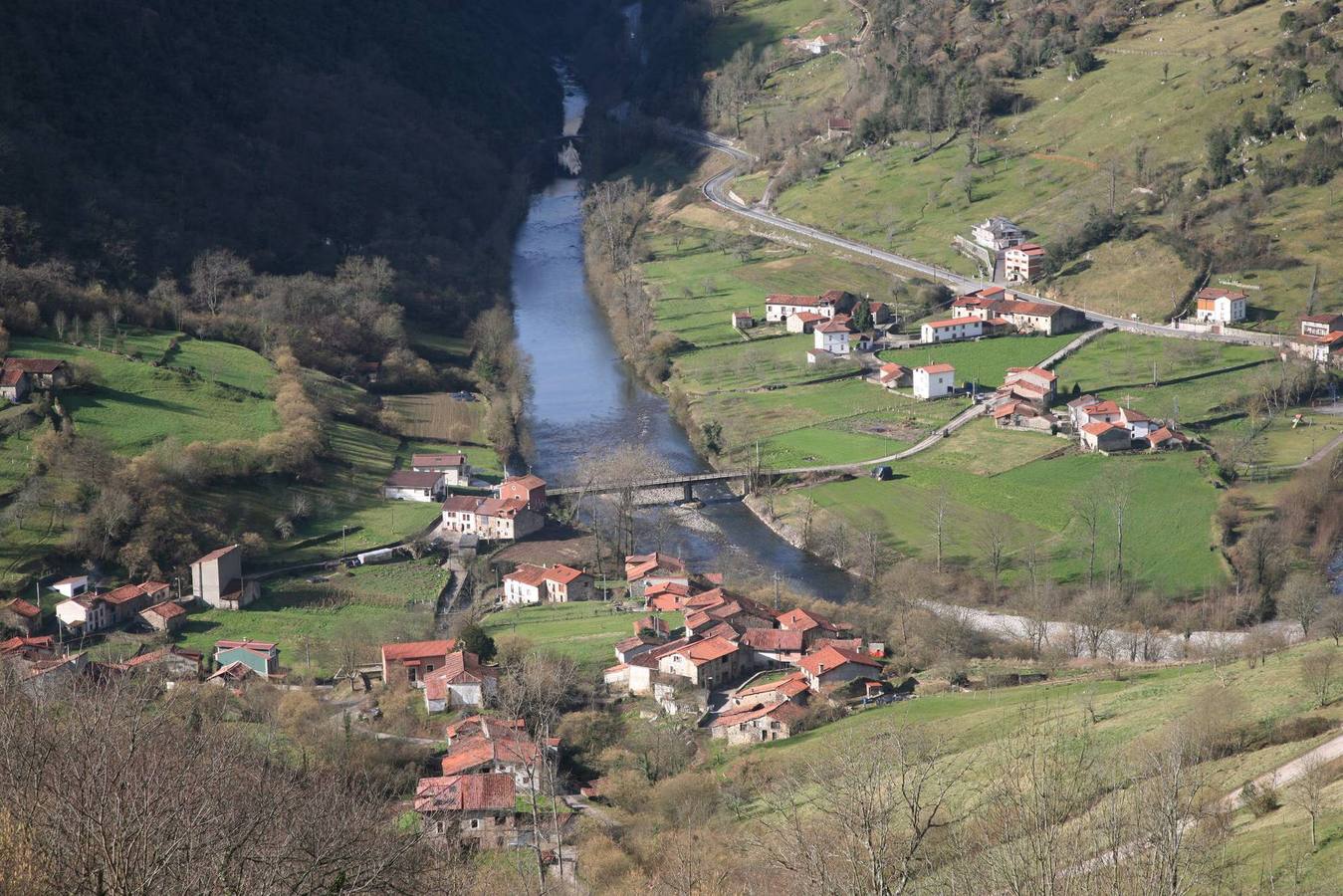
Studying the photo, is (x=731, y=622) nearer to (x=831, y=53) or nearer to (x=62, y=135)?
(x=62, y=135)

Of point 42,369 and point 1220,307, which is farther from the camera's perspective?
point 1220,307

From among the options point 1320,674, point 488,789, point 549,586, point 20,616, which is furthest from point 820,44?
point 488,789

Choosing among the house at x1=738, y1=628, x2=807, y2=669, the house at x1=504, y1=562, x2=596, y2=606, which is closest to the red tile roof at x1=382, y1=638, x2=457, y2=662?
the house at x1=504, y1=562, x2=596, y2=606

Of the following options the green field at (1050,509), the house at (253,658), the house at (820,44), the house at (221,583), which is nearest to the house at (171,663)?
the house at (253,658)

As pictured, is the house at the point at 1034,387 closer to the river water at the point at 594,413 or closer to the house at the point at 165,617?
the river water at the point at 594,413

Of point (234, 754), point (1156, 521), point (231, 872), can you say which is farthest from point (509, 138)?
point (231, 872)

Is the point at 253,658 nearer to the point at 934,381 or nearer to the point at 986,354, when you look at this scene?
the point at 934,381
